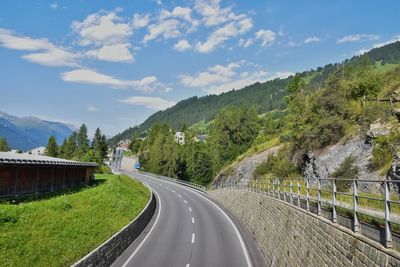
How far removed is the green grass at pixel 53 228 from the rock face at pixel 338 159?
17.0 meters

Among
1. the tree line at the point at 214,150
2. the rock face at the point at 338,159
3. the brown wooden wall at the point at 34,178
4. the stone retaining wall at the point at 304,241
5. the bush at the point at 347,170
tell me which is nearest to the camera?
the stone retaining wall at the point at 304,241

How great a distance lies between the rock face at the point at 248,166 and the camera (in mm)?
62594

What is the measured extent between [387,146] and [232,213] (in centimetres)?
1716

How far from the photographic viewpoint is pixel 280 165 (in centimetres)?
4912

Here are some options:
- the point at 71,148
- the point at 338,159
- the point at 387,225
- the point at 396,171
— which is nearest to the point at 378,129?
the point at 338,159

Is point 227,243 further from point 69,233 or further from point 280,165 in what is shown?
point 280,165

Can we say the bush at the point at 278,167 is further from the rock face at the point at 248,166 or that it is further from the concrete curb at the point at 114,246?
the concrete curb at the point at 114,246

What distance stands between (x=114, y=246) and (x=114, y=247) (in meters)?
0.06

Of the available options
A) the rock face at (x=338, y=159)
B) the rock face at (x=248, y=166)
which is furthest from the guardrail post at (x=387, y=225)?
the rock face at (x=248, y=166)

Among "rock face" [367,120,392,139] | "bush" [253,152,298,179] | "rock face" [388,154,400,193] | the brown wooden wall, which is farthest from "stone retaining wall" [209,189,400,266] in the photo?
"bush" [253,152,298,179]

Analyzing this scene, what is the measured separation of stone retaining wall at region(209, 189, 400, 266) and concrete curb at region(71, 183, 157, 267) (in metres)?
8.37

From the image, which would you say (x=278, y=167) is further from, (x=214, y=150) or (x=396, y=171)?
(x=214, y=150)

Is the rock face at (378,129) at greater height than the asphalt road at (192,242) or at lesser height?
greater

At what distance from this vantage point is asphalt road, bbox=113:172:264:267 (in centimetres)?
2192
